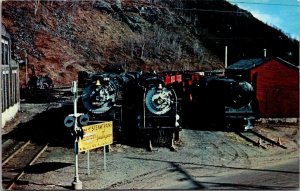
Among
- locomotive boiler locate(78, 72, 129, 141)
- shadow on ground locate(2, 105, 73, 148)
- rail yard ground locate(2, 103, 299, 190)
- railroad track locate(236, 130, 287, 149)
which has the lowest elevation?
rail yard ground locate(2, 103, 299, 190)

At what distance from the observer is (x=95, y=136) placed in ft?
40.1

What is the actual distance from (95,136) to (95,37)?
11089 mm

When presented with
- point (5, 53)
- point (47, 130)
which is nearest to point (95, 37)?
point (5, 53)

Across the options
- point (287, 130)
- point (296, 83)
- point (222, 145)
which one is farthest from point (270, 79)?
point (222, 145)

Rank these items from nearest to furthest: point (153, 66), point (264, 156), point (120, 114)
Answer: point (264, 156) → point (120, 114) → point (153, 66)

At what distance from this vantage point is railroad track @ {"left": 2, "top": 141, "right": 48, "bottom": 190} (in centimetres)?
1164

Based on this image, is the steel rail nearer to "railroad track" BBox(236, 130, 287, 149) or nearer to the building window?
the building window

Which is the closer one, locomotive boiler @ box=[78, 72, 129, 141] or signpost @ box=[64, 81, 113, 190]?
signpost @ box=[64, 81, 113, 190]

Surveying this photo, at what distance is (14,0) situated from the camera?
15.2 m

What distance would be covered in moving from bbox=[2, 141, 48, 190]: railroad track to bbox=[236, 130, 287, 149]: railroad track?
8.16 meters

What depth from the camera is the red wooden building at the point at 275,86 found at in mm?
19578

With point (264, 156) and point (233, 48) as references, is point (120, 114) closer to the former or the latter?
point (264, 156)

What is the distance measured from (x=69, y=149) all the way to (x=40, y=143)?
5.54 feet

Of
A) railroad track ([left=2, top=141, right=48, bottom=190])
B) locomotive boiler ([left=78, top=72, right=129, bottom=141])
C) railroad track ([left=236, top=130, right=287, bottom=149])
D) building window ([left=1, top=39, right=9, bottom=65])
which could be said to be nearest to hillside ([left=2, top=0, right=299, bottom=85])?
building window ([left=1, top=39, right=9, bottom=65])
